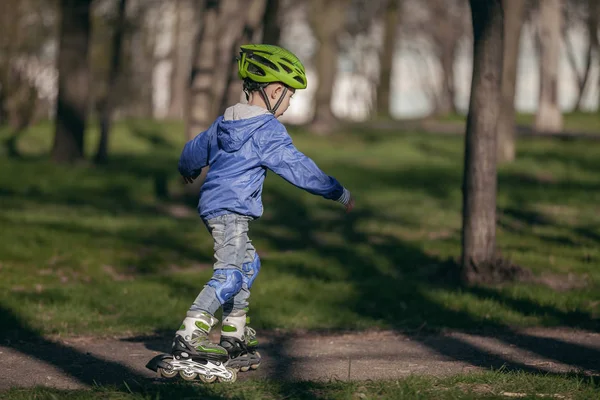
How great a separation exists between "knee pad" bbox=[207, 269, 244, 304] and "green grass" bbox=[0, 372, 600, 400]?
0.51 metres

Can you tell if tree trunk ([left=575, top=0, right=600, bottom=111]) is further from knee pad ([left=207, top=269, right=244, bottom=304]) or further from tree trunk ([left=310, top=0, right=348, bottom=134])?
knee pad ([left=207, top=269, right=244, bottom=304])

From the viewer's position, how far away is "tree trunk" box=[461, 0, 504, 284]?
9.58m

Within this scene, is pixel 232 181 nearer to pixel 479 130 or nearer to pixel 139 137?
pixel 479 130

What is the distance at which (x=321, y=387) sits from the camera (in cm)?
545

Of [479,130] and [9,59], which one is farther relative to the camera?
[9,59]

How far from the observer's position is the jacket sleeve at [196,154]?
19.8 ft

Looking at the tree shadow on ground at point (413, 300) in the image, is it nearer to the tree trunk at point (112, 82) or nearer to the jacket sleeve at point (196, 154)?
the jacket sleeve at point (196, 154)

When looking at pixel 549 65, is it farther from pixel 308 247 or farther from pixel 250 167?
pixel 250 167

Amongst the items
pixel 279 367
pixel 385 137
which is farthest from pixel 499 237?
pixel 385 137

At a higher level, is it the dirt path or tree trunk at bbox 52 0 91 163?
tree trunk at bbox 52 0 91 163

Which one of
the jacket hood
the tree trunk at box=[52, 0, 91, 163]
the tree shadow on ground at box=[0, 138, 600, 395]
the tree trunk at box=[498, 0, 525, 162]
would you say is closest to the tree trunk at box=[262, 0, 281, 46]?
the tree trunk at box=[52, 0, 91, 163]

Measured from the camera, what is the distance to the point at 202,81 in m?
16.4

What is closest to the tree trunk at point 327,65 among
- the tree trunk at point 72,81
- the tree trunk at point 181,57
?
the tree trunk at point 72,81

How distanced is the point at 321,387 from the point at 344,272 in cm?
538
